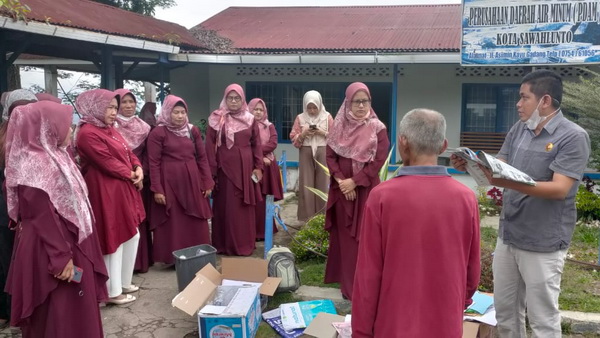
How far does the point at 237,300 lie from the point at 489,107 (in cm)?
798

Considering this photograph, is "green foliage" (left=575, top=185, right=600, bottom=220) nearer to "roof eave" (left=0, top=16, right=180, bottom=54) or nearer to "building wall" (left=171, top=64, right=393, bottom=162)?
"building wall" (left=171, top=64, right=393, bottom=162)

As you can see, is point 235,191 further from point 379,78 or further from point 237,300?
point 379,78

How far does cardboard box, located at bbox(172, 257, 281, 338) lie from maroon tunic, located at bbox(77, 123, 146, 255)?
0.79 m

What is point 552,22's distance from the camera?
283 inches

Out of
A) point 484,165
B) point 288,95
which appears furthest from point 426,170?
point 288,95

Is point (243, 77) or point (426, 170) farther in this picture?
point (243, 77)

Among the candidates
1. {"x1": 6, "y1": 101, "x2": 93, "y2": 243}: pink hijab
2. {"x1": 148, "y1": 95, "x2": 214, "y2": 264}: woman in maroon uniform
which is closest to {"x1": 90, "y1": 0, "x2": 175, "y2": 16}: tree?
{"x1": 148, "y1": 95, "x2": 214, "y2": 264}: woman in maroon uniform

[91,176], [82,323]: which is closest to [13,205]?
[82,323]

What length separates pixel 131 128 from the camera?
465 cm

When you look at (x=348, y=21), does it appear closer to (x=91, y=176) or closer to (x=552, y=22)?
(x=552, y=22)

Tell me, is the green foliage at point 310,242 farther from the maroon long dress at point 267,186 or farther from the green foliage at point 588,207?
the green foliage at point 588,207

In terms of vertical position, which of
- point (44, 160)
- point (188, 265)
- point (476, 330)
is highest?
point (44, 160)

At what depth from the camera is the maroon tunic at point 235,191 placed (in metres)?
5.31

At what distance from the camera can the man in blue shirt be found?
263cm
